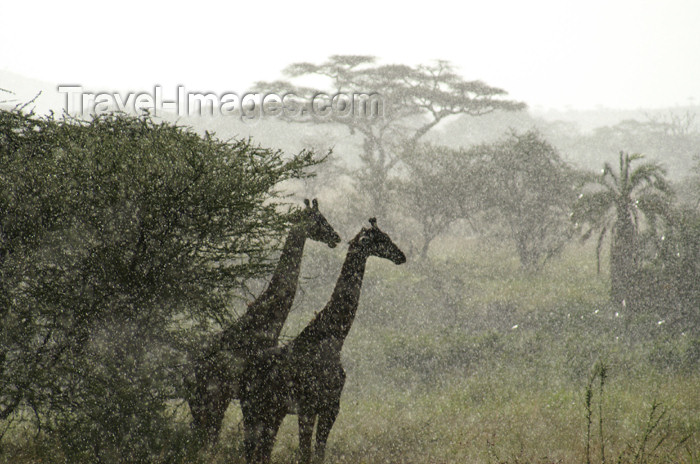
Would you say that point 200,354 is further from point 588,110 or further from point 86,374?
point 588,110

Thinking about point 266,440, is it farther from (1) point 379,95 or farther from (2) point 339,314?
(1) point 379,95

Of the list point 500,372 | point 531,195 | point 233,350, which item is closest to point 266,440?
point 233,350

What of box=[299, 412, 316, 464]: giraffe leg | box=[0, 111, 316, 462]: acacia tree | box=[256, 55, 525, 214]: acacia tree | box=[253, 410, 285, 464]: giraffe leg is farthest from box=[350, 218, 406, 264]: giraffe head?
box=[256, 55, 525, 214]: acacia tree

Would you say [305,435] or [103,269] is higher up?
[103,269]

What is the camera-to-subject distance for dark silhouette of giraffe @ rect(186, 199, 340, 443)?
20.3 ft

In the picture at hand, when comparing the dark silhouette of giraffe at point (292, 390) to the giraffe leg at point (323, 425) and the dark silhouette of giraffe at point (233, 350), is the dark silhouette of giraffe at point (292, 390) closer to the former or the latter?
the giraffe leg at point (323, 425)

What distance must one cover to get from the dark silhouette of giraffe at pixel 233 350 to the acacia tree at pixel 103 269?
0.34 m

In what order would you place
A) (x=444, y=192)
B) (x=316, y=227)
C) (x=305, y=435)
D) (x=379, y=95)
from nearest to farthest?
(x=305, y=435) < (x=316, y=227) < (x=444, y=192) < (x=379, y=95)

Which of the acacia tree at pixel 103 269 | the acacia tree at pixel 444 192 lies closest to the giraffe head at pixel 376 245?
the acacia tree at pixel 103 269

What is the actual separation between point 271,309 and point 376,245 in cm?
144

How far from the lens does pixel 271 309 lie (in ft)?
20.8

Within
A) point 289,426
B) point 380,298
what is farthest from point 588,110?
point 289,426

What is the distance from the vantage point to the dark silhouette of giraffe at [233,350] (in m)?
6.18

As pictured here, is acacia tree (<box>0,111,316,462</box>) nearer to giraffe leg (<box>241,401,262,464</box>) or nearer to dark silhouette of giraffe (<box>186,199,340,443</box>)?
dark silhouette of giraffe (<box>186,199,340,443</box>)
